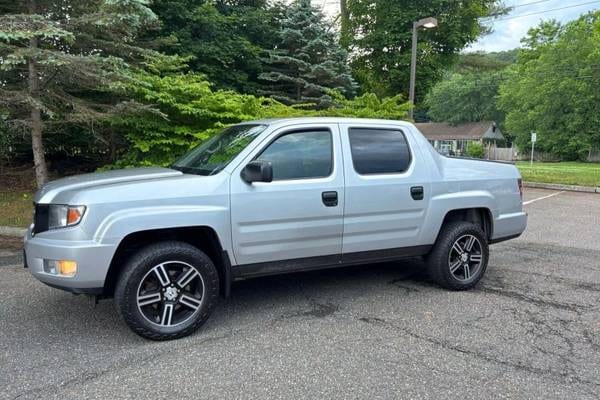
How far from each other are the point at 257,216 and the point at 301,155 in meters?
0.75

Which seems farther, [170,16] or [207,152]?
[170,16]

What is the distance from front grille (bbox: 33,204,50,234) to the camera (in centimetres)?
364

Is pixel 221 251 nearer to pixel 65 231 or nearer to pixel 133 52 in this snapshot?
pixel 65 231

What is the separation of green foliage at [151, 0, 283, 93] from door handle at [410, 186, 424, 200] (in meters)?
8.34

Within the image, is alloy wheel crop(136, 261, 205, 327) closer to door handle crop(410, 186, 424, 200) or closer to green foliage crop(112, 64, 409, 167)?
door handle crop(410, 186, 424, 200)

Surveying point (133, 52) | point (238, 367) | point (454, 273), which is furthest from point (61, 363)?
point (133, 52)

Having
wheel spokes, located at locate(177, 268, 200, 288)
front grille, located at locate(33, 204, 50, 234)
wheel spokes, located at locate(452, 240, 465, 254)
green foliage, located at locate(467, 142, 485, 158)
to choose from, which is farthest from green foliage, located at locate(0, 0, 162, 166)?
green foliage, located at locate(467, 142, 485, 158)

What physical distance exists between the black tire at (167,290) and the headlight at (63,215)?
518mm

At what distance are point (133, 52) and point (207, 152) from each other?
21.1 ft

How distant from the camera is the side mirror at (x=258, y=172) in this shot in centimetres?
372

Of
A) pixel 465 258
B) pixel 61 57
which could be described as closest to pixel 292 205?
pixel 465 258

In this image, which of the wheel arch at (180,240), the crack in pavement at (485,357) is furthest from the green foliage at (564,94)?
the wheel arch at (180,240)

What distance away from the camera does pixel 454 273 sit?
498cm

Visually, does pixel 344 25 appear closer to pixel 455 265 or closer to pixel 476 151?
pixel 455 265
